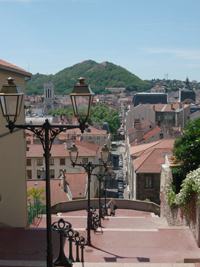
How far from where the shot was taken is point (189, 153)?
52.3ft

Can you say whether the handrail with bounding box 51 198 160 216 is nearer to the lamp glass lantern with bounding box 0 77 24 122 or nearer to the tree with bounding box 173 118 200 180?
the tree with bounding box 173 118 200 180

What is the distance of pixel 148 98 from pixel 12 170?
89964 mm

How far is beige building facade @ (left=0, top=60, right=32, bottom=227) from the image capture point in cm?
1218

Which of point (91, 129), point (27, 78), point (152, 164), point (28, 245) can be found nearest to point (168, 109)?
point (91, 129)

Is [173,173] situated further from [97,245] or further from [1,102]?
[1,102]

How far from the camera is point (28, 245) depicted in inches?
400

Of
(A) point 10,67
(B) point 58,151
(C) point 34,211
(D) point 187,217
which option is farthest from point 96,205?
(B) point 58,151

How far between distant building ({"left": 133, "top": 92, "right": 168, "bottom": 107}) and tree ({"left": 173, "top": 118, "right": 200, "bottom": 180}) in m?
81.8

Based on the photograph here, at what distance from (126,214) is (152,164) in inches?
258

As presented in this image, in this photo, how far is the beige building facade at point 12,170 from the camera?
12.2 metres

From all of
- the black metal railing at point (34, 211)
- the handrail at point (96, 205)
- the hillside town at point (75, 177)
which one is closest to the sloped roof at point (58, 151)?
the hillside town at point (75, 177)

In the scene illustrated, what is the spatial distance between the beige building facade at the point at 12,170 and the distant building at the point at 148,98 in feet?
277

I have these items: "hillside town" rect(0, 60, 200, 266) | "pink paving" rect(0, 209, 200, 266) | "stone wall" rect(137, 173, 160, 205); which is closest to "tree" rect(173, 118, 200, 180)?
"hillside town" rect(0, 60, 200, 266)

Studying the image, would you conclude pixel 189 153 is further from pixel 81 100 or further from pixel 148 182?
pixel 81 100
